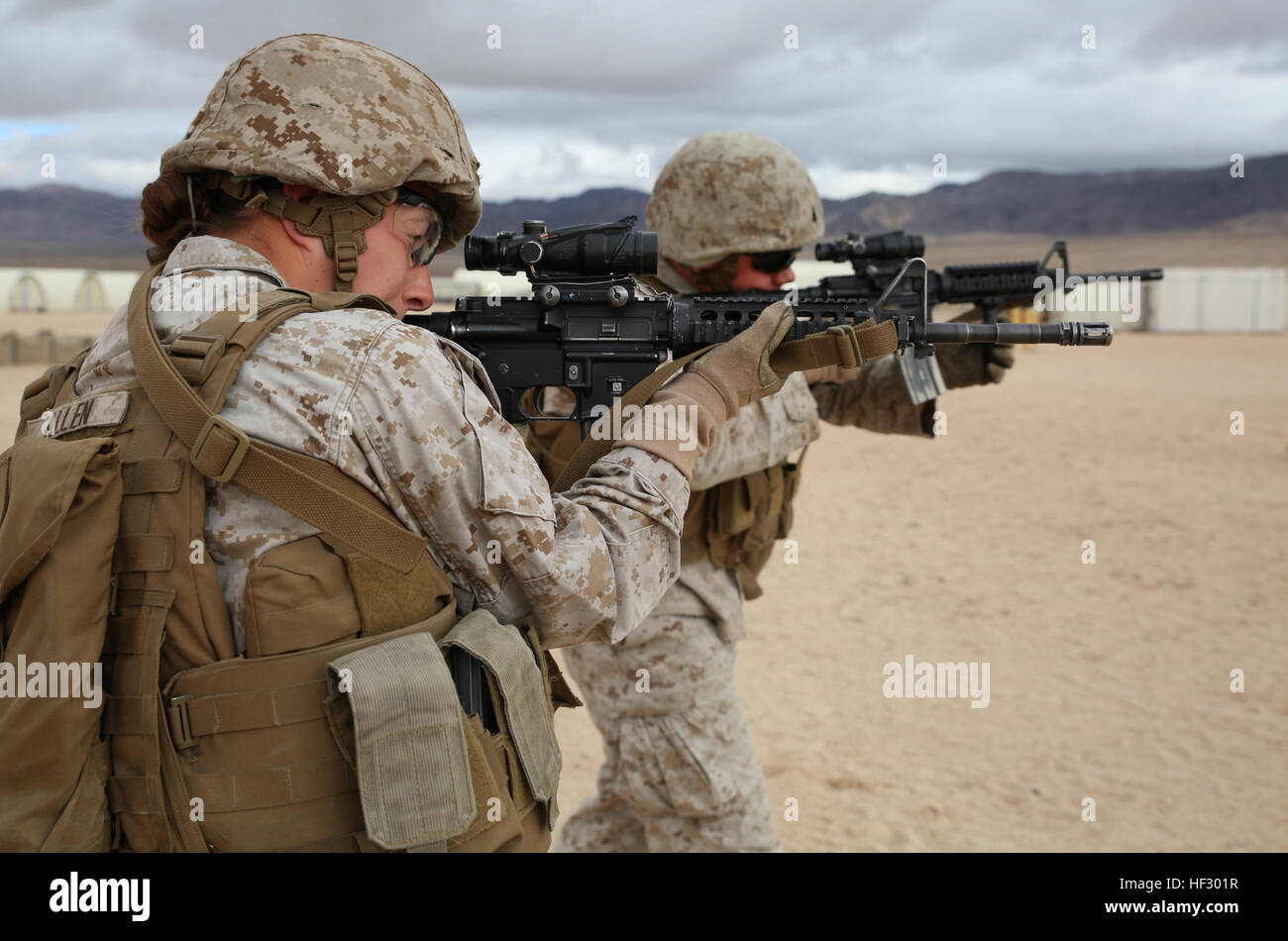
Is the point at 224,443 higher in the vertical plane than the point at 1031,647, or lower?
higher

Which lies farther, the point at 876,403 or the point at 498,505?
the point at 876,403

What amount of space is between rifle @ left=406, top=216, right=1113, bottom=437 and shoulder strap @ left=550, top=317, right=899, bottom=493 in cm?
7

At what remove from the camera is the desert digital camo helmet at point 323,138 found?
2.12 m

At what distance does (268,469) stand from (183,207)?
Answer: 80 centimetres

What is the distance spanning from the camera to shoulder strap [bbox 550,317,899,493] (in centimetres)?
268

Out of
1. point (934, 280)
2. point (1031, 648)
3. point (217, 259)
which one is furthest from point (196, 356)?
point (1031, 648)

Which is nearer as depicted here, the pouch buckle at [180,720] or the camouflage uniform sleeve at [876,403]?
the pouch buckle at [180,720]

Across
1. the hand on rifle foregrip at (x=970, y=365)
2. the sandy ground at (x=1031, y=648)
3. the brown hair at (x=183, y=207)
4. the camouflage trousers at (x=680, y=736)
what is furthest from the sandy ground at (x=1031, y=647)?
the brown hair at (x=183, y=207)

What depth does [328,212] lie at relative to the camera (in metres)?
2.21

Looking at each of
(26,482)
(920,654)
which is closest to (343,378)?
(26,482)

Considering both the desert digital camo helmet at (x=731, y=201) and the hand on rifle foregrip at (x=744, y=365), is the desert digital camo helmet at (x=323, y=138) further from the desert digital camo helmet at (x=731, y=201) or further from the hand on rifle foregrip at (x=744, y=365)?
the desert digital camo helmet at (x=731, y=201)

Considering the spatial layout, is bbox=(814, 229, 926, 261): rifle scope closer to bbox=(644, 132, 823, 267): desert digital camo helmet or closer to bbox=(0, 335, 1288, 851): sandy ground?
bbox=(644, 132, 823, 267): desert digital camo helmet

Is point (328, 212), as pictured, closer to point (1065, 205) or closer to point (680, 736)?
point (680, 736)

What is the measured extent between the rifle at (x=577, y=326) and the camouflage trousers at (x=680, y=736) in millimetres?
1192
